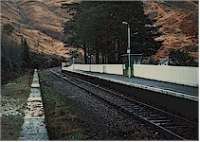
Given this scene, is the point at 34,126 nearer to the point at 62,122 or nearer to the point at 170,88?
the point at 62,122

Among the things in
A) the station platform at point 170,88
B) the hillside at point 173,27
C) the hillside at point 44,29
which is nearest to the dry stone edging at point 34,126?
the station platform at point 170,88

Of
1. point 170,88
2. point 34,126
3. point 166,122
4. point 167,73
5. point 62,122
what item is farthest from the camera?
point 167,73

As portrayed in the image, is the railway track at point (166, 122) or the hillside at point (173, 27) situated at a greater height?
the hillside at point (173, 27)

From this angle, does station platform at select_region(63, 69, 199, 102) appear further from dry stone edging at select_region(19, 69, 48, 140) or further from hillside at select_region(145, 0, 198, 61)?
hillside at select_region(145, 0, 198, 61)

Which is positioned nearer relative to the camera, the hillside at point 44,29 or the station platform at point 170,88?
the station platform at point 170,88

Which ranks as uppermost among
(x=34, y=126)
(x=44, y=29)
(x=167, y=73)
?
(x=44, y=29)

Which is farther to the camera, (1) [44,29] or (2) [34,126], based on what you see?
(1) [44,29]

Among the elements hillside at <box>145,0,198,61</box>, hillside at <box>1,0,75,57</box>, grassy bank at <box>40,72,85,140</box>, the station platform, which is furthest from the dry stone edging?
hillside at <box>1,0,75,57</box>

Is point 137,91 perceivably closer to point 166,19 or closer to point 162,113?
point 162,113

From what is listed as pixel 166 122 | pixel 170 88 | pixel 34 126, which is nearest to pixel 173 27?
pixel 170 88

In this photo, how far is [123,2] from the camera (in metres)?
63.1

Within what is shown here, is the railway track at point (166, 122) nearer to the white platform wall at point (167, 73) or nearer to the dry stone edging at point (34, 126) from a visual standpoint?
the dry stone edging at point (34, 126)

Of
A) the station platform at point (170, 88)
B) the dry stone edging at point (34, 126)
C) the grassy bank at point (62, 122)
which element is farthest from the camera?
the station platform at point (170, 88)

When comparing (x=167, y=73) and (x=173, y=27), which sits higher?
(x=173, y=27)
